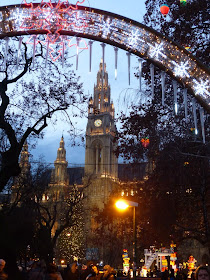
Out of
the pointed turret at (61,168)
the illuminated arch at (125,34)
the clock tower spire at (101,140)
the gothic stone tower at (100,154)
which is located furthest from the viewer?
the pointed turret at (61,168)

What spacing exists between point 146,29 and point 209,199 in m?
16.2

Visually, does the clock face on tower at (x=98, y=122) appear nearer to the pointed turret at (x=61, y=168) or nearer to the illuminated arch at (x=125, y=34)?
the pointed turret at (x=61, y=168)

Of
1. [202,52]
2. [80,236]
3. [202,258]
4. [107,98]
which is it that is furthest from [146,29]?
[107,98]

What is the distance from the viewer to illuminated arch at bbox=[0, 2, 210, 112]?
939cm

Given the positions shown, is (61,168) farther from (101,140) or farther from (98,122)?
(98,122)

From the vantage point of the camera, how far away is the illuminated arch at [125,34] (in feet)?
30.8

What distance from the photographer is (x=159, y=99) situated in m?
14.6

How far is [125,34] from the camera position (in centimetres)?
958

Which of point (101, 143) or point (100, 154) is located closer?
point (101, 143)

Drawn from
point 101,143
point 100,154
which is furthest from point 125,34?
point 100,154

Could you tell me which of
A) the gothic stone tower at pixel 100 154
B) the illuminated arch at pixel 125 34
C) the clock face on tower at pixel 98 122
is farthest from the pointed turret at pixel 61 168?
the illuminated arch at pixel 125 34

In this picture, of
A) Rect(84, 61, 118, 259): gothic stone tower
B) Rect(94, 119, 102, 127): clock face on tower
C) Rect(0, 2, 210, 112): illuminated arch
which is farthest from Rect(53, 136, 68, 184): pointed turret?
Rect(0, 2, 210, 112): illuminated arch

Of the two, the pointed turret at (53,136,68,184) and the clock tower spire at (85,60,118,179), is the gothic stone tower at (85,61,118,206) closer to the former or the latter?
the clock tower spire at (85,60,118,179)

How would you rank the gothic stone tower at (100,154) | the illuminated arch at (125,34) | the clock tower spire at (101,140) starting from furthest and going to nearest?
the clock tower spire at (101,140), the gothic stone tower at (100,154), the illuminated arch at (125,34)
